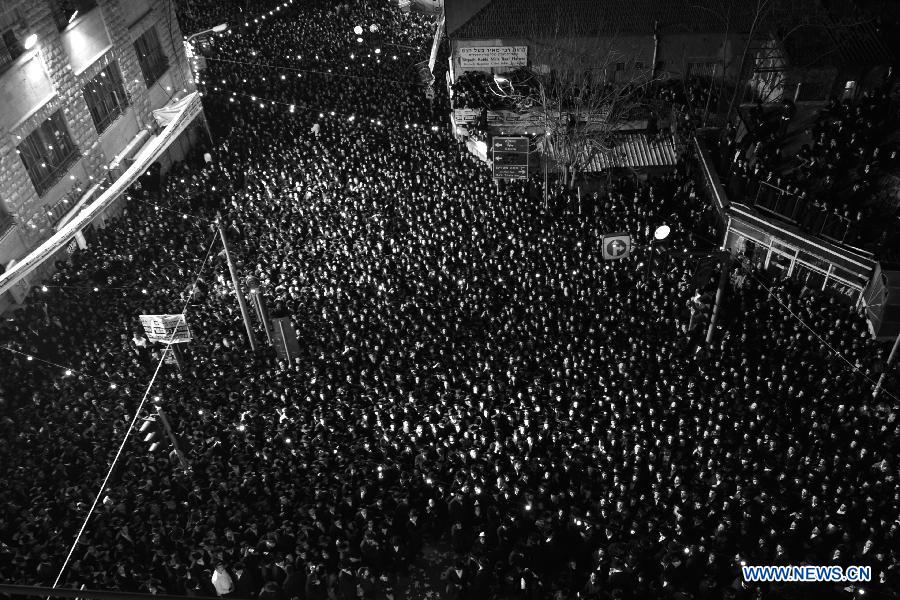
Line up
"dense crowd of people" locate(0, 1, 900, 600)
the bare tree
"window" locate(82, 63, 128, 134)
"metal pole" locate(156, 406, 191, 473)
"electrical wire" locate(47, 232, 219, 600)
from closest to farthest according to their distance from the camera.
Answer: "electrical wire" locate(47, 232, 219, 600), "dense crowd of people" locate(0, 1, 900, 600), "metal pole" locate(156, 406, 191, 473), the bare tree, "window" locate(82, 63, 128, 134)

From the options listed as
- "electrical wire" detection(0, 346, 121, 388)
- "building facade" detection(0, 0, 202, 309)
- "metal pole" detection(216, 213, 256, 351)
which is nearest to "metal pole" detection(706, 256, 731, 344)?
"metal pole" detection(216, 213, 256, 351)

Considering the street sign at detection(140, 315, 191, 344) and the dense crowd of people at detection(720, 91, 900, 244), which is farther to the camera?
the dense crowd of people at detection(720, 91, 900, 244)

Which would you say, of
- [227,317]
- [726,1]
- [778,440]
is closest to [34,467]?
[227,317]

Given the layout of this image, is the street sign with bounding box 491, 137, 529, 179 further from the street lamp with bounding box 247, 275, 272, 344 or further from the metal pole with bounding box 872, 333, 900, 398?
the metal pole with bounding box 872, 333, 900, 398

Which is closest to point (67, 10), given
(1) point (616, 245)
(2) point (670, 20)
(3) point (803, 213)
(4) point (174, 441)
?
(4) point (174, 441)

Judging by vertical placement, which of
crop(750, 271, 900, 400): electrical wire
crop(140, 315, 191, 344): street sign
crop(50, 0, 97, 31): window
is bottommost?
crop(750, 271, 900, 400): electrical wire

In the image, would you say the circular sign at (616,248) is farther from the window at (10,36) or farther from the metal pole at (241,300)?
the window at (10,36)
